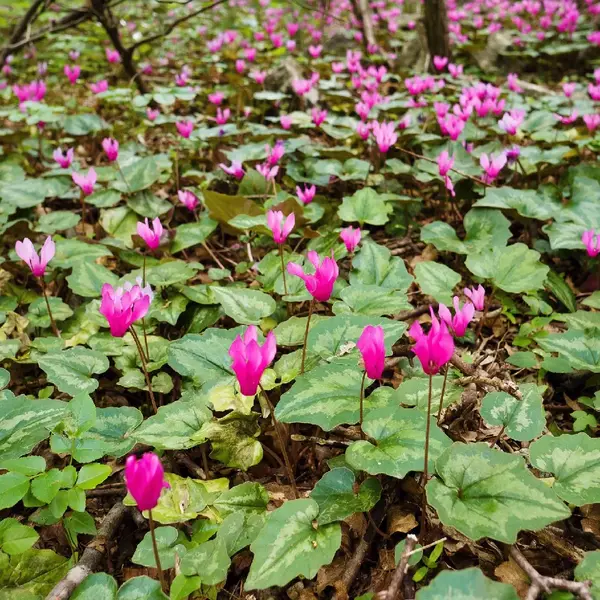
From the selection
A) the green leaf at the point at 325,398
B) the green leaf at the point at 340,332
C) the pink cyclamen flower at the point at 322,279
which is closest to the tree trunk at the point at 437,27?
the green leaf at the point at 340,332

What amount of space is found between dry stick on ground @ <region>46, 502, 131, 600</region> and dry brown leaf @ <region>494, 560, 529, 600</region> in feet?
3.43

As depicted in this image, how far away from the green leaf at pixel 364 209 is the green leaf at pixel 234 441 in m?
1.42

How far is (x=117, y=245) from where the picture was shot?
2.71m

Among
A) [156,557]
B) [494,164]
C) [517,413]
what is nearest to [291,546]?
[156,557]

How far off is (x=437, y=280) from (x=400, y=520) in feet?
3.58

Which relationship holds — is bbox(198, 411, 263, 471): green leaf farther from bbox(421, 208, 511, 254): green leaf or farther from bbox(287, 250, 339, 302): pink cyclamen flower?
bbox(421, 208, 511, 254): green leaf

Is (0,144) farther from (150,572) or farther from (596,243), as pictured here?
(596,243)

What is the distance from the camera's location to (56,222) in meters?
2.90

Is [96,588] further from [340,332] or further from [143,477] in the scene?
[340,332]

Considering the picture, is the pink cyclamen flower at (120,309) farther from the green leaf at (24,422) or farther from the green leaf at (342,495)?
the green leaf at (342,495)

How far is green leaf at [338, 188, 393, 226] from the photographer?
2.74 metres

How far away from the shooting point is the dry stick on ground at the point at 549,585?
109 cm

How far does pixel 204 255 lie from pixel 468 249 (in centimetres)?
145

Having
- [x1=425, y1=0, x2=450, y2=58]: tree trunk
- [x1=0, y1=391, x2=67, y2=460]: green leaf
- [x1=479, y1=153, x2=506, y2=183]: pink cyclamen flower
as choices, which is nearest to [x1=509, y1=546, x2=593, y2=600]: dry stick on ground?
[x1=0, y1=391, x2=67, y2=460]: green leaf
